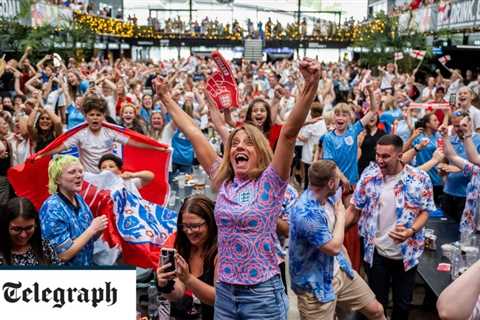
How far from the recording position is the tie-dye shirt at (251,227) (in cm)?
276

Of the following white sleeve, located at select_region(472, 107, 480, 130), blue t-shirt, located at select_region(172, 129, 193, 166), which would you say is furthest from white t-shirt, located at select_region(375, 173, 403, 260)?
white sleeve, located at select_region(472, 107, 480, 130)

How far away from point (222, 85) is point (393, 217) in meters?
1.55

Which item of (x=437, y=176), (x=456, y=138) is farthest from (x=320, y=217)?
(x=437, y=176)

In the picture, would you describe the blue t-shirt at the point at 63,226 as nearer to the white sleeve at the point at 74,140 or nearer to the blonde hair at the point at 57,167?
the blonde hair at the point at 57,167

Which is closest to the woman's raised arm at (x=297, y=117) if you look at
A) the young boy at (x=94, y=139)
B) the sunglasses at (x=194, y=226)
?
the sunglasses at (x=194, y=226)

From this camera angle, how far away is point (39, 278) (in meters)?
1.85

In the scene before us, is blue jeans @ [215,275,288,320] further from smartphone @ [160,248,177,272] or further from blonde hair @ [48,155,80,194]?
blonde hair @ [48,155,80,194]

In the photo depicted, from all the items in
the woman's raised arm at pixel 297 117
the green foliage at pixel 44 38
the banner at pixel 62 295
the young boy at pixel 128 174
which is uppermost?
the green foliage at pixel 44 38

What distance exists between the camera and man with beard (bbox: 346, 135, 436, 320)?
4297 mm

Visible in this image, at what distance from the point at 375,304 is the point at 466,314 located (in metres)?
2.35

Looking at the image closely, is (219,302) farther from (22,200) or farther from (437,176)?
(437,176)

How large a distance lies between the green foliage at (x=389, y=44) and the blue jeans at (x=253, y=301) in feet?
60.1

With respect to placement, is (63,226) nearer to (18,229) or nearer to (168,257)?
(18,229)

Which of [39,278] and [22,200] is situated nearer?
[39,278]
